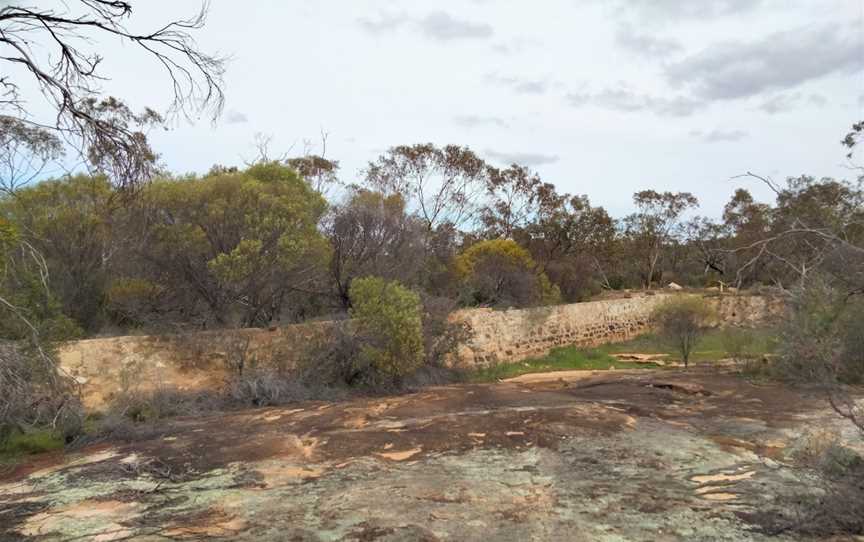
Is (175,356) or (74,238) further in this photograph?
(74,238)

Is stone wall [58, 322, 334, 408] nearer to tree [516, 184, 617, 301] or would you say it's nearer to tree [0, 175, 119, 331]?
tree [0, 175, 119, 331]

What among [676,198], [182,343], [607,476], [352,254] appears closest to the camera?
[607,476]

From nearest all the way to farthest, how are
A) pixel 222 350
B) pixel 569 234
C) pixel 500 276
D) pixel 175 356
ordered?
1. pixel 175 356
2. pixel 222 350
3. pixel 500 276
4. pixel 569 234

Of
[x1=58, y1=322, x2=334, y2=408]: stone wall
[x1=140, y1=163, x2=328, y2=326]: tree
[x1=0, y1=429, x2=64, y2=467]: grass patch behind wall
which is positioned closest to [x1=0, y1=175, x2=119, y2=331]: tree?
[x1=140, y1=163, x2=328, y2=326]: tree

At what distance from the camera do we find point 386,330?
13742 mm

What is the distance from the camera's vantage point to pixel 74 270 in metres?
14.5

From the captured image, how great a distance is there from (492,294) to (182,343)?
39.7 ft

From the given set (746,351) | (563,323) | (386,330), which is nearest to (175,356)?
(386,330)

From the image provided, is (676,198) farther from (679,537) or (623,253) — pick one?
(679,537)

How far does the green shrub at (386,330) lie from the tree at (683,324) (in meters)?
7.80

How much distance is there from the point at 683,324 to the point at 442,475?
1285cm

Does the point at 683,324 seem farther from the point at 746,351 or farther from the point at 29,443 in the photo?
the point at 29,443

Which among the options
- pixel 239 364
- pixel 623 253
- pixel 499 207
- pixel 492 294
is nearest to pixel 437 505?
pixel 239 364

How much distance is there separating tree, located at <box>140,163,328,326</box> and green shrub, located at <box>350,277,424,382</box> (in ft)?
6.04
